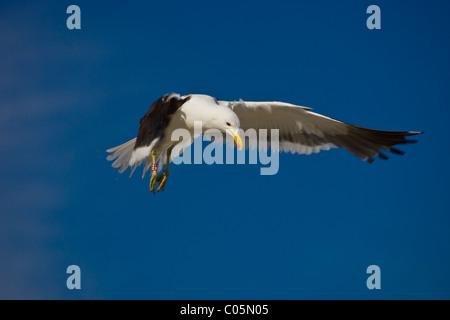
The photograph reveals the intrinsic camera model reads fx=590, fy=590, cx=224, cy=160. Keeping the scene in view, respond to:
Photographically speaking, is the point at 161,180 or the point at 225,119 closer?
the point at 225,119

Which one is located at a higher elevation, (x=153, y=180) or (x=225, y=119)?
(x=225, y=119)

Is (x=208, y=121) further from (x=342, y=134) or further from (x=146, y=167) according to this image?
(x=342, y=134)

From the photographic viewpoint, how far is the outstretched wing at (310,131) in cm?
639

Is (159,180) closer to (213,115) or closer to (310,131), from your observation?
(213,115)

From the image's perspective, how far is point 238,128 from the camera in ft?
19.0

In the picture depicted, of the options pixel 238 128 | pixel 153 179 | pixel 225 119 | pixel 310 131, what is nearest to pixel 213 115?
pixel 225 119

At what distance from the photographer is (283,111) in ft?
21.2

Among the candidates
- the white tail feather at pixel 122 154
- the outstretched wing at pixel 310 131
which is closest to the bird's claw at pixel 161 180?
the white tail feather at pixel 122 154

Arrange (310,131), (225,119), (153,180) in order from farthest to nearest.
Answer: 1. (310,131)
2. (153,180)
3. (225,119)

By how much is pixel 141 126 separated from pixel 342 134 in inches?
94.0

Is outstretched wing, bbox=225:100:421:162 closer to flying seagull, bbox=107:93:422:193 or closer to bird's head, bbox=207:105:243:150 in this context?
flying seagull, bbox=107:93:422:193

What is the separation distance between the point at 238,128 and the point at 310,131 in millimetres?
1390

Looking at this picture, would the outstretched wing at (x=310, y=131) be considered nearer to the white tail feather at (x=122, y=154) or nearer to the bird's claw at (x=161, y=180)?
the bird's claw at (x=161, y=180)

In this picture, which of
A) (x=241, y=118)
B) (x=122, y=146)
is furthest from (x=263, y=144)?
(x=122, y=146)
